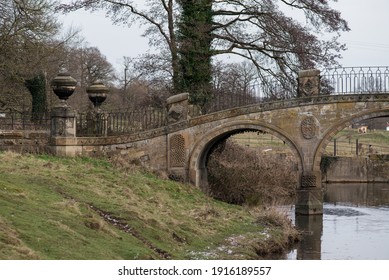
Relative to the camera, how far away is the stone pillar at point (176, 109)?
2509 centimetres

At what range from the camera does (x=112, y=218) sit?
14914 millimetres

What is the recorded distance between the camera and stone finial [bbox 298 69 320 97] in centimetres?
2464

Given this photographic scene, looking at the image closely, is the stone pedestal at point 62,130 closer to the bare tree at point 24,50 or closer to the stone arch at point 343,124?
the bare tree at point 24,50

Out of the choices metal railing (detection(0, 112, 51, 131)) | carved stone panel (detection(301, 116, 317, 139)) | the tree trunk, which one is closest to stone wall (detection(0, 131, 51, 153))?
metal railing (detection(0, 112, 51, 131))

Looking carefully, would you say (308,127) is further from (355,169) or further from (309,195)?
(355,169)

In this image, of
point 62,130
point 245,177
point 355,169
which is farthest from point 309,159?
point 355,169

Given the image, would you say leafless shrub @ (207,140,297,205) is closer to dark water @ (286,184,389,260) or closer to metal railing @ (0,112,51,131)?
dark water @ (286,184,389,260)

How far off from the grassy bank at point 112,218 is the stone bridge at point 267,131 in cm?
247

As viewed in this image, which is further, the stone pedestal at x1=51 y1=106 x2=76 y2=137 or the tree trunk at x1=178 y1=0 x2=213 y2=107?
the tree trunk at x1=178 y1=0 x2=213 y2=107

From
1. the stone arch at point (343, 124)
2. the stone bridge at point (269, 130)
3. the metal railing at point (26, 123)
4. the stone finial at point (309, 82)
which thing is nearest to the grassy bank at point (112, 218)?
the metal railing at point (26, 123)

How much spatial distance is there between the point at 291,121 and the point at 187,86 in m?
5.36

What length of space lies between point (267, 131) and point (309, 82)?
80.8 inches

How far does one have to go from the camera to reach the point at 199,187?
2555cm
